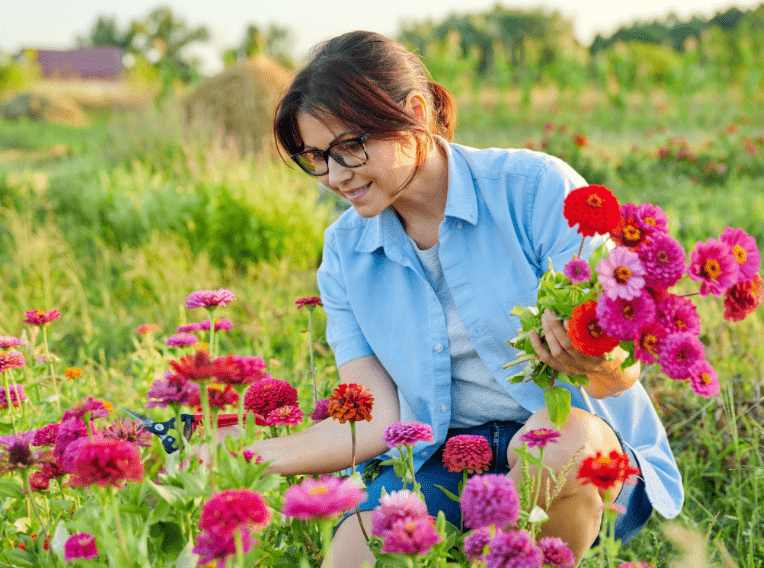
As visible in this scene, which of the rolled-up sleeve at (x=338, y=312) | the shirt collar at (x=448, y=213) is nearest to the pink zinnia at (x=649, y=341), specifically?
the shirt collar at (x=448, y=213)

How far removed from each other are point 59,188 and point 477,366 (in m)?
5.37

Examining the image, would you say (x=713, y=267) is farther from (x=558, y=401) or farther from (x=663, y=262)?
(x=558, y=401)

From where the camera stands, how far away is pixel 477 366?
6.05 feet

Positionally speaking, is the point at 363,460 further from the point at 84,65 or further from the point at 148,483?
the point at 84,65

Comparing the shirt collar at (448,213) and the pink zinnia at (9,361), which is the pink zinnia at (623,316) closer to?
the shirt collar at (448,213)

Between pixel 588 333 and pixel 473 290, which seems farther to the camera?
pixel 473 290

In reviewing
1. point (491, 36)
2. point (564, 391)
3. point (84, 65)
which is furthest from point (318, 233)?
point (84, 65)

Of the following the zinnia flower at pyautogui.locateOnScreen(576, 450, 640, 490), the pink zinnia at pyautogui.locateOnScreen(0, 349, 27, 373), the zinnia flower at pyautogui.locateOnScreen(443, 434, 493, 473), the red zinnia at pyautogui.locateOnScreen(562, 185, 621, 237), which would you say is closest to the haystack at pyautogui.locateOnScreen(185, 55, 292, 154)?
the pink zinnia at pyautogui.locateOnScreen(0, 349, 27, 373)

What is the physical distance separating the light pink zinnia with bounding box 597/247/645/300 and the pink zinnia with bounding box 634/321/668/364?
2.9 inches

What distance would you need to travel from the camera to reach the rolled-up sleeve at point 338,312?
6.30ft

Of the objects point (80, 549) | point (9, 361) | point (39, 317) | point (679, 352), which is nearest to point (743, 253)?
point (679, 352)

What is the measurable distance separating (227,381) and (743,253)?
2.68ft

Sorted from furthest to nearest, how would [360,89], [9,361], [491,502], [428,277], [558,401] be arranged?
[428,277] < [360,89] < [9,361] < [558,401] < [491,502]

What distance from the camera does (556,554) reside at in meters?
1.06
